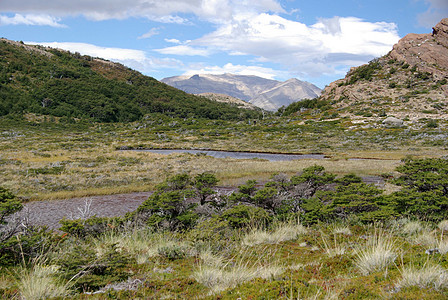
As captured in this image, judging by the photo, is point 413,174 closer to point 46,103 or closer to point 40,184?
point 40,184

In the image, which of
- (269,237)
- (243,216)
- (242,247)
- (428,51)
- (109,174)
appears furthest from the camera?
(428,51)

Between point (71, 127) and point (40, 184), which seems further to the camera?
point (71, 127)

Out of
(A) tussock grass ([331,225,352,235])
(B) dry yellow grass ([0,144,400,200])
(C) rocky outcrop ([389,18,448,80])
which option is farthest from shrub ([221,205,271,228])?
(C) rocky outcrop ([389,18,448,80])

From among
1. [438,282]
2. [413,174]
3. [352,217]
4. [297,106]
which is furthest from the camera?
[297,106]

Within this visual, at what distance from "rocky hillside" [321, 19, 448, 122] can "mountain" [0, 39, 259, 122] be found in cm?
5473

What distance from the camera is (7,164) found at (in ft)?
105

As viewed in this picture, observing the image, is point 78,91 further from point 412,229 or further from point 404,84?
point 412,229

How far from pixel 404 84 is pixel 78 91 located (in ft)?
384

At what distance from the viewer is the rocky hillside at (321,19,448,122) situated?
75.2 m

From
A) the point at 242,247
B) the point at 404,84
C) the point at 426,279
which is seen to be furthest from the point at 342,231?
the point at 404,84

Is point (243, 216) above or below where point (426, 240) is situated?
below

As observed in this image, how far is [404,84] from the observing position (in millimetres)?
89500

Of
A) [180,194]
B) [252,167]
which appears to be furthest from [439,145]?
[180,194]

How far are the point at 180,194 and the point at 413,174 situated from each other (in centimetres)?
985
